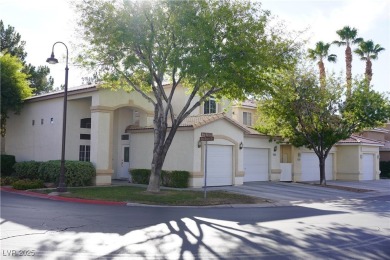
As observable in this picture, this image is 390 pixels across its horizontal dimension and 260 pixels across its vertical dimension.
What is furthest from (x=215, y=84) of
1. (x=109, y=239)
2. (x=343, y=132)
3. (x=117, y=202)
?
(x=343, y=132)

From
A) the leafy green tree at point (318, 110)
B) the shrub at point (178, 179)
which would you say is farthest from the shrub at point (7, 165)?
the leafy green tree at point (318, 110)

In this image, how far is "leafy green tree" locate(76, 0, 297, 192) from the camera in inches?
643

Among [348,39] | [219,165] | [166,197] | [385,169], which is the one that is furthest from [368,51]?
[166,197]

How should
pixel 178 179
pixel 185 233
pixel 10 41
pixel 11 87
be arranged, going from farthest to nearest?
pixel 10 41, pixel 11 87, pixel 178 179, pixel 185 233

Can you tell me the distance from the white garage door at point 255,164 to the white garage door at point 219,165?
2.40 metres

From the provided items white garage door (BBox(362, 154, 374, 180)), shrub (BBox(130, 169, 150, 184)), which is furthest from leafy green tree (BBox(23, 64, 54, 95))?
white garage door (BBox(362, 154, 374, 180))

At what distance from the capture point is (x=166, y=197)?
17.1 m

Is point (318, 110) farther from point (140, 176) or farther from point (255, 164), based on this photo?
point (140, 176)

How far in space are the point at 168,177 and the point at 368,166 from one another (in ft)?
63.5

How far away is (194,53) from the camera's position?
16.4 meters

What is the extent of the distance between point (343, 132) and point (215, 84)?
1291 cm

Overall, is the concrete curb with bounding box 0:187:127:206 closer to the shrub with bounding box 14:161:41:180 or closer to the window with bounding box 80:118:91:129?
the shrub with bounding box 14:161:41:180

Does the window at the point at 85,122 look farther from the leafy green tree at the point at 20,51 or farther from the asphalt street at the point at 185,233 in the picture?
the leafy green tree at the point at 20,51

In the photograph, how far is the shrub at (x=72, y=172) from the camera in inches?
828
